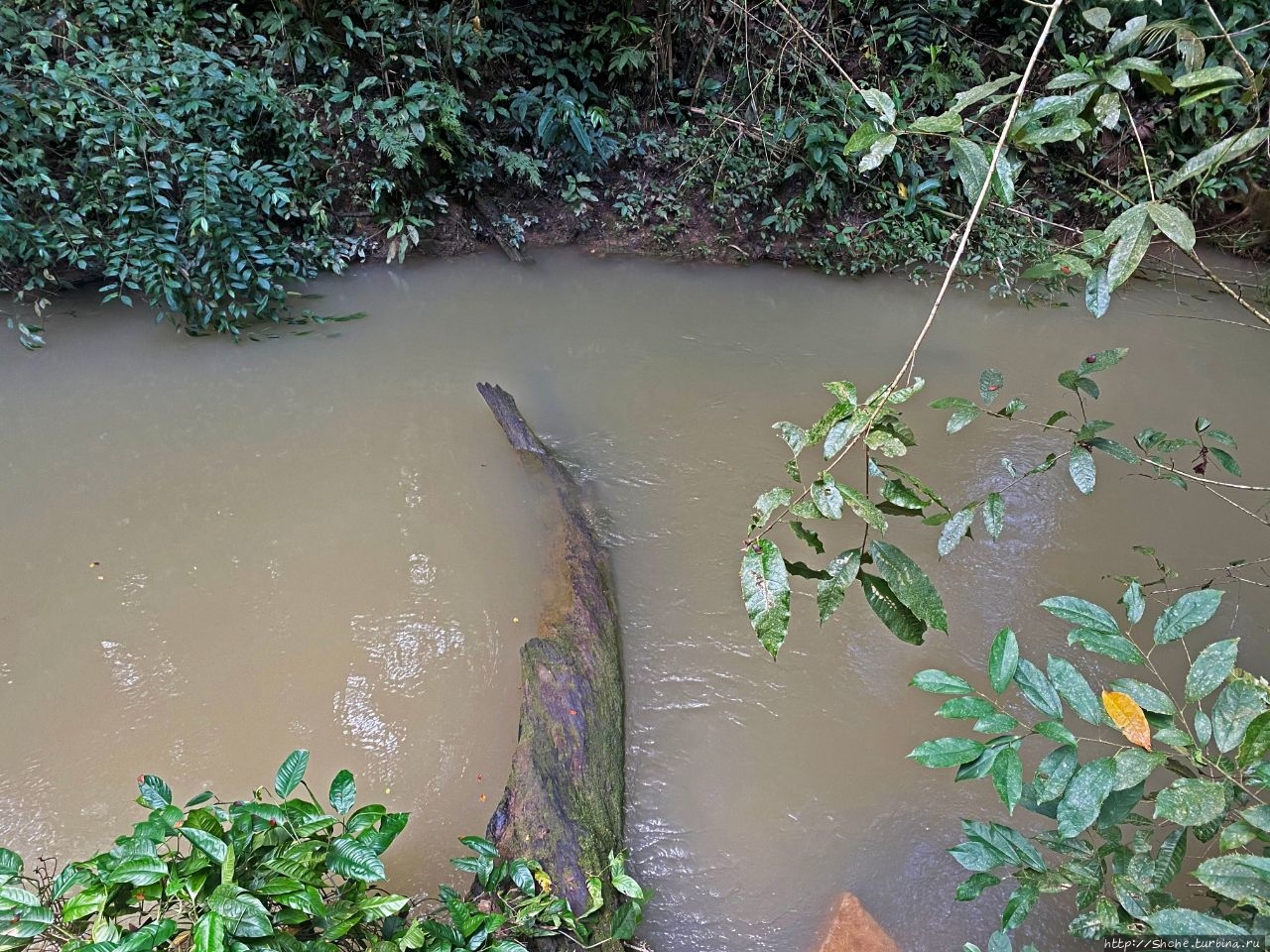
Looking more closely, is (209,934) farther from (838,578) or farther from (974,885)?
(974,885)

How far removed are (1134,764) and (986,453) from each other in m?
2.71

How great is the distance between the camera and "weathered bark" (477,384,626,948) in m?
1.79

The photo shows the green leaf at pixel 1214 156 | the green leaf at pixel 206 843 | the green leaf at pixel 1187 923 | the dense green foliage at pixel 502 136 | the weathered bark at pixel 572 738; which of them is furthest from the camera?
the dense green foliage at pixel 502 136

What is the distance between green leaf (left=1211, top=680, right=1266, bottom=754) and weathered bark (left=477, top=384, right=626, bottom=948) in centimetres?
134

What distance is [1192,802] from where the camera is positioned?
92 centimetres

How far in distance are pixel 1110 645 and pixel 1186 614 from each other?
17 cm

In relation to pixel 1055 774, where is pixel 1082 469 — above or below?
above

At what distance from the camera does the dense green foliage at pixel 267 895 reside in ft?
4.33

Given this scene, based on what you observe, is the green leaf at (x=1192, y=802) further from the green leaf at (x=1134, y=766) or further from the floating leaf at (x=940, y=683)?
the floating leaf at (x=940, y=683)

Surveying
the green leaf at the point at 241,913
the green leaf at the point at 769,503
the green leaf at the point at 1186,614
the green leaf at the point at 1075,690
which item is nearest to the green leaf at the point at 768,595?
the green leaf at the point at 769,503

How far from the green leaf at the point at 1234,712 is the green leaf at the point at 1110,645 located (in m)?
0.11

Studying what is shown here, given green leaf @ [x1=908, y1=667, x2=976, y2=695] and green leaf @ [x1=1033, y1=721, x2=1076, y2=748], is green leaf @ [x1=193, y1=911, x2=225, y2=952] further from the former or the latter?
green leaf @ [x1=1033, y1=721, x2=1076, y2=748]

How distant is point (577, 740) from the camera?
2047 mm

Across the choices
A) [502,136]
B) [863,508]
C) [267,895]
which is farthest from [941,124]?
[502,136]
